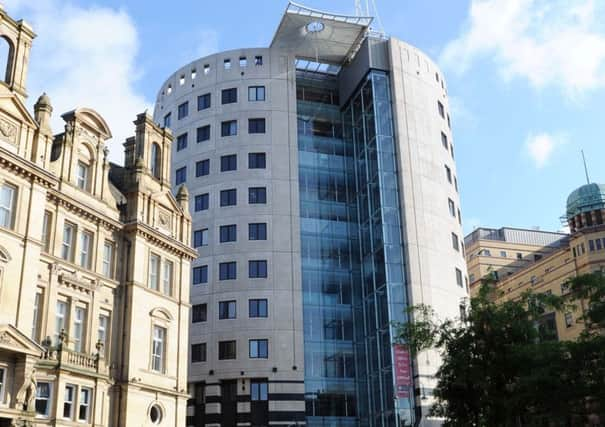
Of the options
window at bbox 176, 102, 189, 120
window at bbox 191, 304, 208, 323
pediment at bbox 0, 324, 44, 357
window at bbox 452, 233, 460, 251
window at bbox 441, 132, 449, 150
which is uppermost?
window at bbox 176, 102, 189, 120

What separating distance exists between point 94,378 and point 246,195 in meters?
32.8

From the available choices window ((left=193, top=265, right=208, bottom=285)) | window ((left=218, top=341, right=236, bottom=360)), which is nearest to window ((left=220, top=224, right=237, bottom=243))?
window ((left=193, top=265, right=208, bottom=285))

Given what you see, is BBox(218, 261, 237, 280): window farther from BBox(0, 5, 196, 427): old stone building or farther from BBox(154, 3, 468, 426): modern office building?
BBox(0, 5, 196, 427): old stone building

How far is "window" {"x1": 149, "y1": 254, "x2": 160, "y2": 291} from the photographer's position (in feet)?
144

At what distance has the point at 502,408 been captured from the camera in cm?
3222

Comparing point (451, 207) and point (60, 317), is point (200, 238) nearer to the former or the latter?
point (451, 207)

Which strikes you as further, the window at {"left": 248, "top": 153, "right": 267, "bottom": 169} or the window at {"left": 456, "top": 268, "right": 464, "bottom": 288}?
the window at {"left": 248, "top": 153, "right": 267, "bottom": 169}

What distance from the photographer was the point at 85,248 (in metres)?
40.0

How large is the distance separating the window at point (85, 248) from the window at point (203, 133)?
32.3 m

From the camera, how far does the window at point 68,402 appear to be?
3566 centimetres

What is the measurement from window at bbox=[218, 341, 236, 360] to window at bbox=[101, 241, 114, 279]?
78.6 ft

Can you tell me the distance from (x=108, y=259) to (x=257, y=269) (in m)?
25.4

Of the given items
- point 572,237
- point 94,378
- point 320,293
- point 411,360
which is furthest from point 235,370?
point 572,237

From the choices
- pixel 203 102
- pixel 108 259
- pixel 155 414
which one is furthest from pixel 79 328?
pixel 203 102
